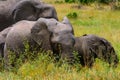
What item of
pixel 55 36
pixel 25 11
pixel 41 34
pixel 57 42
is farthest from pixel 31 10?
pixel 57 42

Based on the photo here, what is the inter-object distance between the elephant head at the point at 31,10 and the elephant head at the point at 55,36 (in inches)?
94.1

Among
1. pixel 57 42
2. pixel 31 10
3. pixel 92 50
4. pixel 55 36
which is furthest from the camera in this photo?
pixel 31 10

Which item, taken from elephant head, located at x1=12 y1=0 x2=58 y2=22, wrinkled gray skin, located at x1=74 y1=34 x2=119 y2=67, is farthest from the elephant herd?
elephant head, located at x1=12 y1=0 x2=58 y2=22

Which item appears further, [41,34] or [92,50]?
[41,34]

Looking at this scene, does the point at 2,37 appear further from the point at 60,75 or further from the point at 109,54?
the point at 60,75

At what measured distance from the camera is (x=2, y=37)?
1128 cm

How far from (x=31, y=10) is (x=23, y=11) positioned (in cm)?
21

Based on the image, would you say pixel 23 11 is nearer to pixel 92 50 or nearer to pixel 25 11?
pixel 25 11

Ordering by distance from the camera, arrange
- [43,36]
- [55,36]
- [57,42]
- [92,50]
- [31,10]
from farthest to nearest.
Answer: [31,10] < [43,36] < [55,36] < [57,42] < [92,50]

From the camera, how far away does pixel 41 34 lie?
406 inches

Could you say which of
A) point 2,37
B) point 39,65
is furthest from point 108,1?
point 39,65

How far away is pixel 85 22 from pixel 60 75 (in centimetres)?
1377

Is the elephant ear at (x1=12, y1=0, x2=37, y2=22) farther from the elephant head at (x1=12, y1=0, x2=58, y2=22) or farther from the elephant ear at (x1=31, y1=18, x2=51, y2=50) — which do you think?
the elephant ear at (x1=31, y1=18, x2=51, y2=50)

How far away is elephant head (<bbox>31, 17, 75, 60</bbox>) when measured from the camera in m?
9.49
